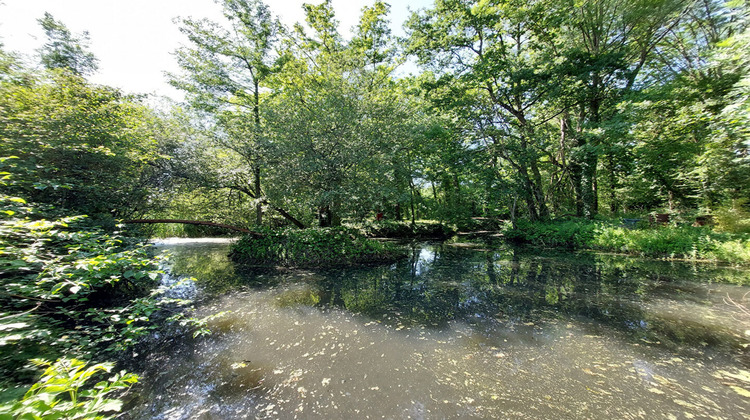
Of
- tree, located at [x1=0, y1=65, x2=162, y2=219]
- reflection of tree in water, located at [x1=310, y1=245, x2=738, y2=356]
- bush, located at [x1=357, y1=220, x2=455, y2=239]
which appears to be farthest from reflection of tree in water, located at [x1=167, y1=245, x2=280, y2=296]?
bush, located at [x1=357, y1=220, x2=455, y2=239]

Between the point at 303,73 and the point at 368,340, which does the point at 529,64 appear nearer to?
the point at 303,73

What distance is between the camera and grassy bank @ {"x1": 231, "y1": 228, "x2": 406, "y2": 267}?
840 cm

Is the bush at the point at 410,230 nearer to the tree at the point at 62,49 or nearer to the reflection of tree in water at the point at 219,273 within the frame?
the reflection of tree in water at the point at 219,273

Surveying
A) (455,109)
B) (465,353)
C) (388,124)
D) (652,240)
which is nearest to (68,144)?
(465,353)

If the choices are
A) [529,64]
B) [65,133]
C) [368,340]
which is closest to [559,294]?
[368,340]

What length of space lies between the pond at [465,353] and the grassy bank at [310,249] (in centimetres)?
220

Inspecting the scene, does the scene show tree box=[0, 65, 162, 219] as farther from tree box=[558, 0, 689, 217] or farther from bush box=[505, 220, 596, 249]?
tree box=[558, 0, 689, 217]

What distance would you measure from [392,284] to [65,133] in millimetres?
6982

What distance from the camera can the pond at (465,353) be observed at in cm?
243

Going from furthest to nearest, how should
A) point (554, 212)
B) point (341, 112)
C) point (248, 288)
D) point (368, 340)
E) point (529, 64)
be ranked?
point (554, 212)
point (529, 64)
point (341, 112)
point (248, 288)
point (368, 340)

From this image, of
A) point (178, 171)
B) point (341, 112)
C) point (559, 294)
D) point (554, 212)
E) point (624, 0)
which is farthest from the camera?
point (554, 212)

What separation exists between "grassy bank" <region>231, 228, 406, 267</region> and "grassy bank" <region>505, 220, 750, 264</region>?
26.9 feet

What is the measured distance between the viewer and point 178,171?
26.5 feet

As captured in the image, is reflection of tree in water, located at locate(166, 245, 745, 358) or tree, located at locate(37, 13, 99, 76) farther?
tree, located at locate(37, 13, 99, 76)
